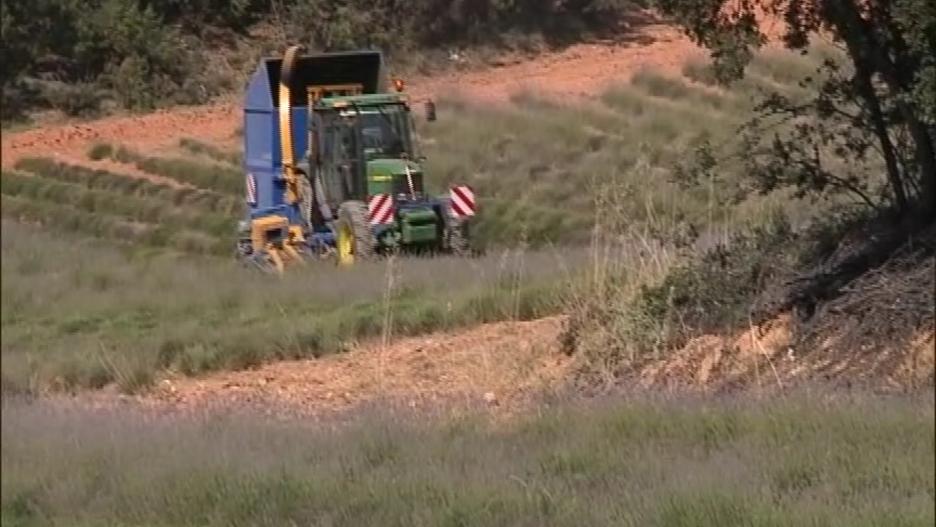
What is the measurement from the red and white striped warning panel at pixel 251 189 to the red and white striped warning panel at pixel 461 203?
1.65 meters

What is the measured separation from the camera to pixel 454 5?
33.2 ft

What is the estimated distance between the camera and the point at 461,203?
44.8 ft

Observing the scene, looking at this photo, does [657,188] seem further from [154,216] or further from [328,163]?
[154,216]

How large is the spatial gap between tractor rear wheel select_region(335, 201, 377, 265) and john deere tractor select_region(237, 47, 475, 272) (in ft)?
0.04

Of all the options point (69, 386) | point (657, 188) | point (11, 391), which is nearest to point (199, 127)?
point (657, 188)

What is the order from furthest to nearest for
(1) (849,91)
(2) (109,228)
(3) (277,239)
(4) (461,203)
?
(4) (461,203), (3) (277,239), (1) (849,91), (2) (109,228)

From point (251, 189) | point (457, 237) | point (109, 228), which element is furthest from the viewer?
point (457, 237)

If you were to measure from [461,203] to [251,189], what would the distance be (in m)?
1.91

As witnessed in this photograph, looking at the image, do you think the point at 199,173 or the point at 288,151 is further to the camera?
the point at 288,151

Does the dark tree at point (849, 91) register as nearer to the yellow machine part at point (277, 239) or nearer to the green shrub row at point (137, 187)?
the yellow machine part at point (277, 239)

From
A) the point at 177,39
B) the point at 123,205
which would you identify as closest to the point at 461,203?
the point at 177,39

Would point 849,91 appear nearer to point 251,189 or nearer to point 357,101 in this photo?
point 251,189

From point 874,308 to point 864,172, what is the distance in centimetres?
190

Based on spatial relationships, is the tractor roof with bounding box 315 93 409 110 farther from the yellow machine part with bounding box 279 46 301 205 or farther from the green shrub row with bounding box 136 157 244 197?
the green shrub row with bounding box 136 157 244 197
